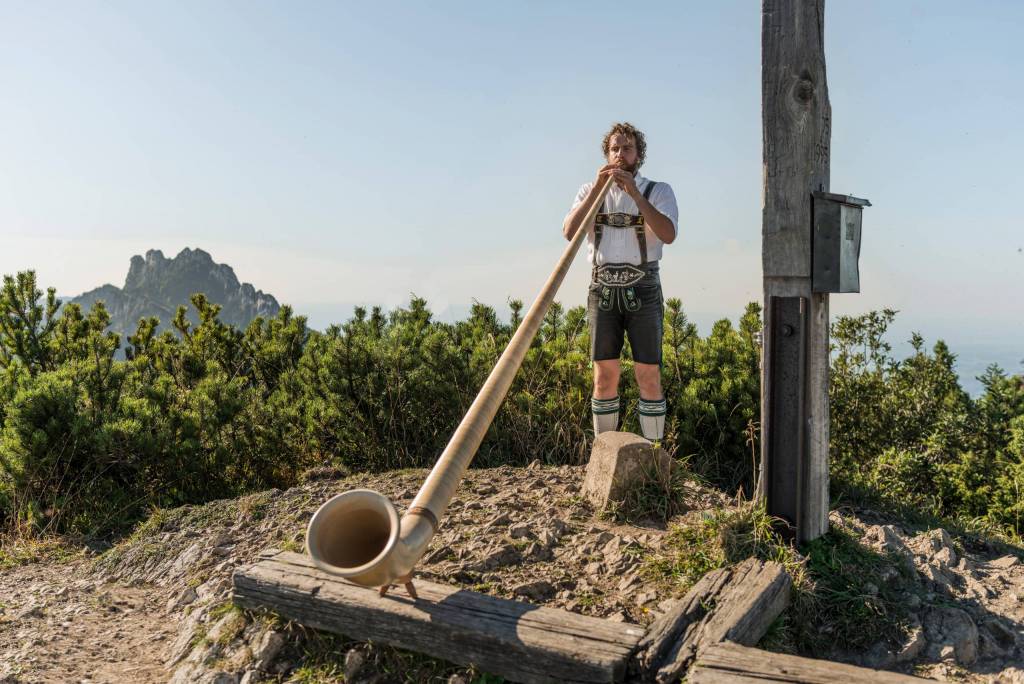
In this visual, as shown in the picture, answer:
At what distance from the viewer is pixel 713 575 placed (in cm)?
370

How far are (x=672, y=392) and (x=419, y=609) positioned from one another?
157 inches

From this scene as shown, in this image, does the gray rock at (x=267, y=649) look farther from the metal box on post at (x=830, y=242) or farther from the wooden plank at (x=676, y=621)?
the metal box on post at (x=830, y=242)

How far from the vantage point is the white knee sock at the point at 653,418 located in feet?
17.3

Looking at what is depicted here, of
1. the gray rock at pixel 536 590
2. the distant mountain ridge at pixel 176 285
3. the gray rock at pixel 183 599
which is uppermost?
the distant mountain ridge at pixel 176 285

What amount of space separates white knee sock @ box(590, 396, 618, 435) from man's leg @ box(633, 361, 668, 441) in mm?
198

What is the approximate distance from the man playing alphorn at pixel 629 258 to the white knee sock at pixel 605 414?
4.5 inches

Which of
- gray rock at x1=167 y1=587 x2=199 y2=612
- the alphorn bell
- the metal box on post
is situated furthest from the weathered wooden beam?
gray rock at x1=167 y1=587 x2=199 y2=612

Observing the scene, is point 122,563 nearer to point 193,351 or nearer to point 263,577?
point 263,577

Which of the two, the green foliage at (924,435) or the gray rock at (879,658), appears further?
the green foliage at (924,435)

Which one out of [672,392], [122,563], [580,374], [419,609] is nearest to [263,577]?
[419,609]

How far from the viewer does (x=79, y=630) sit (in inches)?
180

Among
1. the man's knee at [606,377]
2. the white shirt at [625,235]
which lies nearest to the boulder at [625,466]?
A: the man's knee at [606,377]

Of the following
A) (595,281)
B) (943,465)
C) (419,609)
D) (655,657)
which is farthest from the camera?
(943,465)

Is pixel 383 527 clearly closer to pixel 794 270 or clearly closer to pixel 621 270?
pixel 794 270
